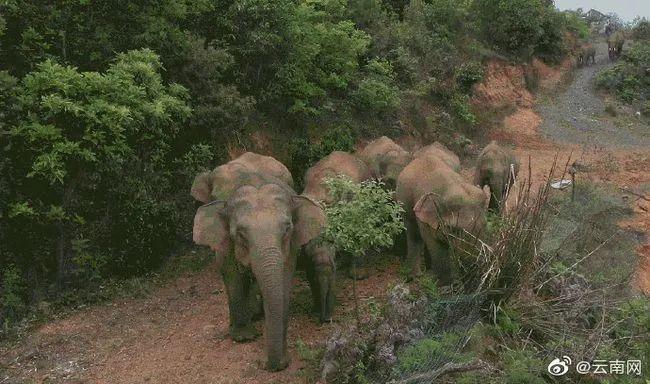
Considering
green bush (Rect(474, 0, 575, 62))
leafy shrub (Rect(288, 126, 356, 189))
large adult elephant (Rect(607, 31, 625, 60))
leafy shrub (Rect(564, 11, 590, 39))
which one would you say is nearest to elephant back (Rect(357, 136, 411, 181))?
leafy shrub (Rect(288, 126, 356, 189))

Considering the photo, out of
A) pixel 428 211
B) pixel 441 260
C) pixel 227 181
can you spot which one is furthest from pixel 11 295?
pixel 441 260

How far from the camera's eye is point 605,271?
11.2 metres

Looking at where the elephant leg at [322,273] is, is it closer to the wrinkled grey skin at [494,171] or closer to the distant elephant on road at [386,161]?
the distant elephant on road at [386,161]

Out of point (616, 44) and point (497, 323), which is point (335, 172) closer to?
point (497, 323)

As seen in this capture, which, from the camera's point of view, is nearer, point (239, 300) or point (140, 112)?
point (239, 300)

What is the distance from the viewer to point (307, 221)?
8242 mm

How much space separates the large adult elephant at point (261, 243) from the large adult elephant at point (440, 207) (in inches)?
84.0

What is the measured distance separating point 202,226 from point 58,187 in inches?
139

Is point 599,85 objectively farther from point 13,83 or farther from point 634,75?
point 13,83

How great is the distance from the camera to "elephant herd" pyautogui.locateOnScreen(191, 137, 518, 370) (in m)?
7.51

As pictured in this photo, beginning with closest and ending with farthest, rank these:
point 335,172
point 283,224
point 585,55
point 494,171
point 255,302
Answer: point 283,224
point 255,302
point 335,172
point 494,171
point 585,55

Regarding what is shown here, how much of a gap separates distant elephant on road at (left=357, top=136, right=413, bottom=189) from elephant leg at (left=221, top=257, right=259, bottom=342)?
4.94 metres

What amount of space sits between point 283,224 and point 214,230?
43.5 inches

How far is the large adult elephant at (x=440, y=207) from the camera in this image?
30.7ft
